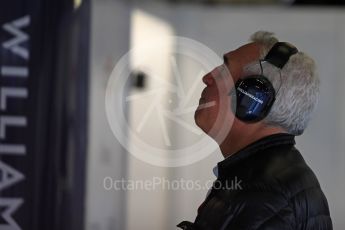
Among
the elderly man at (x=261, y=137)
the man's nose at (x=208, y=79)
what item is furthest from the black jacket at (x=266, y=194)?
the man's nose at (x=208, y=79)

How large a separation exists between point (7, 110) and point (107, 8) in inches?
27.3

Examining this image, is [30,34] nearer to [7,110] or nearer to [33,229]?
[7,110]

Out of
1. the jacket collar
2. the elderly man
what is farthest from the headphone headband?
the jacket collar

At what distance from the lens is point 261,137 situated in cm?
89

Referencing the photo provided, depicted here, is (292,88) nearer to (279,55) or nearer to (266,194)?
(279,55)

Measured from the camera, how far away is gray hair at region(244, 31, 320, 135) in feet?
2.76

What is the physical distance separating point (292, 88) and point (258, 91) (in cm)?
5

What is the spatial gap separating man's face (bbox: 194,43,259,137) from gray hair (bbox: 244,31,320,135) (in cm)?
2

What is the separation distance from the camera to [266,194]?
32.5 inches

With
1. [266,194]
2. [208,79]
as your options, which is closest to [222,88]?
[208,79]

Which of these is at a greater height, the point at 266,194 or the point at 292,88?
the point at 292,88

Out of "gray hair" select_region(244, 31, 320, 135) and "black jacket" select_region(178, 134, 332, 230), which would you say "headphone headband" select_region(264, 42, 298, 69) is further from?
"black jacket" select_region(178, 134, 332, 230)

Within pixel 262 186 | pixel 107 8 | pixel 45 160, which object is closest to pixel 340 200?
pixel 262 186

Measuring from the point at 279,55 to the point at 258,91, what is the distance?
6 centimetres
